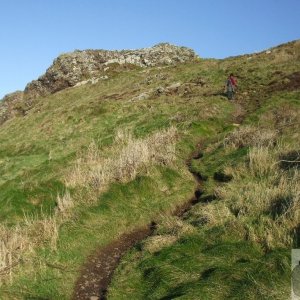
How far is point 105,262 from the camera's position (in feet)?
44.0

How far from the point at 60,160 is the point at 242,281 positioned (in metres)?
20.3

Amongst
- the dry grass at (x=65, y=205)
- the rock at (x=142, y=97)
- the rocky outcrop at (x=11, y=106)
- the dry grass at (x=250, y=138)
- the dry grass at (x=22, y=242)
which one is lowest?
the dry grass at (x=22, y=242)

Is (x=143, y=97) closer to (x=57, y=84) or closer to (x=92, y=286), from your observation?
(x=57, y=84)

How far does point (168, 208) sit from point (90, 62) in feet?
186

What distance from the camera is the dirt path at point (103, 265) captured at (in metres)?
11.7

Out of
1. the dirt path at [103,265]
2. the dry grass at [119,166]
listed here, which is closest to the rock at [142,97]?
the dry grass at [119,166]

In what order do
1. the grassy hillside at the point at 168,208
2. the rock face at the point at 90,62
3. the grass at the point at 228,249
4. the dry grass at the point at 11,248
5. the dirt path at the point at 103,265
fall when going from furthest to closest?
1. the rock face at the point at 90,62
2. the dry grass at the point at 11,248
3. the dirt path at the point at 103,265
4. the grassy hillside at the point at 168,208
5. the grass at the point at 228,249

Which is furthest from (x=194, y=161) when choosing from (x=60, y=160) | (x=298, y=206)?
(x=298, y=206)

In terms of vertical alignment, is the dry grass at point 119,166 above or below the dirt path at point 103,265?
above

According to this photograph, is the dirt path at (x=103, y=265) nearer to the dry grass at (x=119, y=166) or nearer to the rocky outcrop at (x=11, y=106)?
the dry grass at (x=119, y=166)

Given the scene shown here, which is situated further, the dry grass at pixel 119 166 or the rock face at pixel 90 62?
the rock face at pixel 90 62

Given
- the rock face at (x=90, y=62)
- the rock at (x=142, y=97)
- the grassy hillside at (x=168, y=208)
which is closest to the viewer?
the grassy hillside at (x=168, y=208)

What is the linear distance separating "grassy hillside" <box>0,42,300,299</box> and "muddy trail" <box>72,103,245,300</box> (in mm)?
240

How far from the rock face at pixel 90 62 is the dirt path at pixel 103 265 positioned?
53.6m
